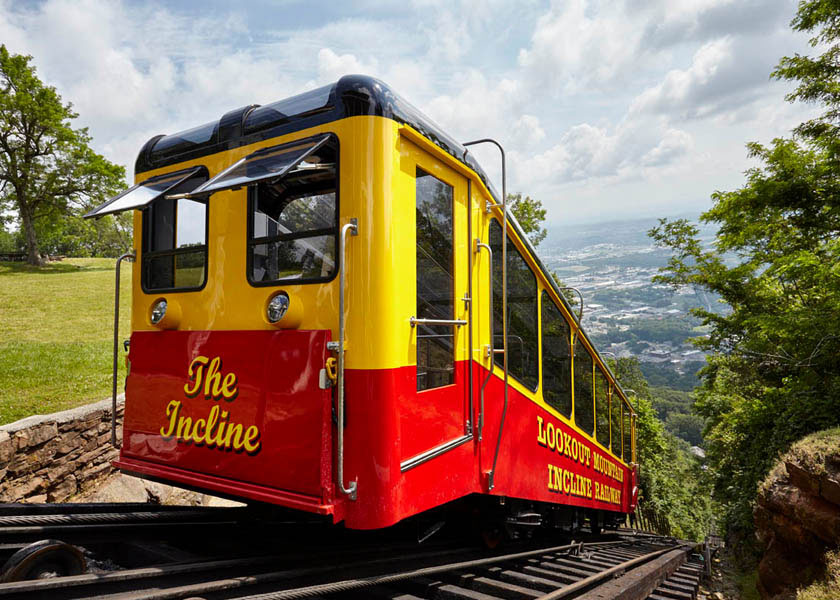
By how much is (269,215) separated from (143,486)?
16.6 feet

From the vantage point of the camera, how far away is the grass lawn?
7859mm

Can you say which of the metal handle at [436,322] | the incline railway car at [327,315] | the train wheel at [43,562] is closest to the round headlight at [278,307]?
the incline railway car at [327,315]

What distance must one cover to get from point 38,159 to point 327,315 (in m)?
32.7

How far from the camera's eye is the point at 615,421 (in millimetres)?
7590

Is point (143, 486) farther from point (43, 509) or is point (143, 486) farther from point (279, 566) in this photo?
point (279, 566)

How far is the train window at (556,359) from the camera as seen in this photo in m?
4.96

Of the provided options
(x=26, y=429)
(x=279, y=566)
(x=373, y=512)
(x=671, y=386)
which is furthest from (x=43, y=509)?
(x=671, y=386)

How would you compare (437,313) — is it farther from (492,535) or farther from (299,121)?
(492,535)

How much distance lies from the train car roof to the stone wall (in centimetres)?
366

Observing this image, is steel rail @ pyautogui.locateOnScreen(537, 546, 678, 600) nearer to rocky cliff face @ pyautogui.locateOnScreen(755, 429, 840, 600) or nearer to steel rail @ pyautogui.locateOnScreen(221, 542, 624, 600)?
steel rail @ pyautogui.locateOnScreen(221, 542, 624, 600)

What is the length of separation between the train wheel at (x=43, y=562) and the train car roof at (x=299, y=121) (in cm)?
251

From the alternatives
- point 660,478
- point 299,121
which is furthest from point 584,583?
point 660,478

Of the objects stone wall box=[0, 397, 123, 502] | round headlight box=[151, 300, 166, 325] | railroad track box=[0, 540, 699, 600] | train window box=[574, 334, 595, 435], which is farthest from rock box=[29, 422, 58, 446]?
train window box=[574, 334, 595, 435]

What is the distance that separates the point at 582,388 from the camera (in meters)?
5.96
